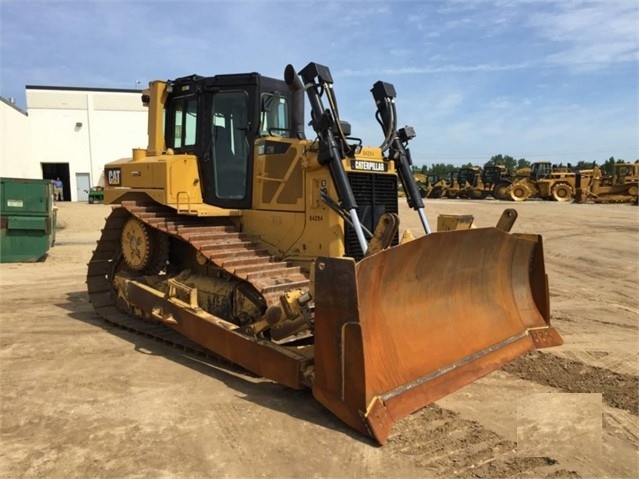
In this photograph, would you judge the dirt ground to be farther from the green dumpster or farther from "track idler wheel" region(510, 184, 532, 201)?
"track idler wheel" region(510, 184, 532, 201)

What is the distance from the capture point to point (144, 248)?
6316 mm

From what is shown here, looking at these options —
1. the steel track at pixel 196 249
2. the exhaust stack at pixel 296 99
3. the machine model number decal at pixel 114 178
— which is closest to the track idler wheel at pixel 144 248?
the steel track at pixel 196 249

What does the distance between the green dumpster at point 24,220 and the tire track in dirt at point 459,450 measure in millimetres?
10673

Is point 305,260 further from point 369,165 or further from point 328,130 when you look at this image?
point 328,130

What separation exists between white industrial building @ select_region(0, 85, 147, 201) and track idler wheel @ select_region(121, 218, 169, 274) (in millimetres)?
34827

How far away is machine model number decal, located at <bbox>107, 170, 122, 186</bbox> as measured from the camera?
6.97 m

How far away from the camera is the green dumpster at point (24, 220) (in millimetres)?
11641

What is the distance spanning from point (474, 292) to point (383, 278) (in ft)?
4.75

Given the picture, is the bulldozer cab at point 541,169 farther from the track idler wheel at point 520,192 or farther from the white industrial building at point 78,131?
the white industrial building at point 78,131

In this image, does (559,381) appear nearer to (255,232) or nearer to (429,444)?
(429,444)

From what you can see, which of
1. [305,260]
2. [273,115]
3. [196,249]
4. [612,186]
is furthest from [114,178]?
[612,186]

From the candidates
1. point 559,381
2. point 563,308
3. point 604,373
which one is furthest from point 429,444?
point 563,308

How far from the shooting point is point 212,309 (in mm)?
5617

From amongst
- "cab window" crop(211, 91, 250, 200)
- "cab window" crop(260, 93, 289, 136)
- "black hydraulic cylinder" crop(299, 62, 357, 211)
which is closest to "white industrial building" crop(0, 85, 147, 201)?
"cab window" crop(211, 91, 250, 200)
